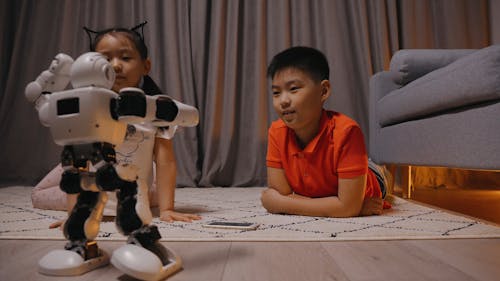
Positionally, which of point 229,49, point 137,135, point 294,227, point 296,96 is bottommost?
point 294,227

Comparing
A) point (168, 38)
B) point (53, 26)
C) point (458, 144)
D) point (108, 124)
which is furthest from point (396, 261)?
point (53, 26)

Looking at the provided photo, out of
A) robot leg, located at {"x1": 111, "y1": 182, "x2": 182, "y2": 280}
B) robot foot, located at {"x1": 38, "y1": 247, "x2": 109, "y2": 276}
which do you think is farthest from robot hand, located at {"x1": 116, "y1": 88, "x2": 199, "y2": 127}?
robot foot, located at {"x1": 38, "y1": 247, "x2": 109, "y2": 276}

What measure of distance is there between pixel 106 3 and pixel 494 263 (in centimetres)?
263

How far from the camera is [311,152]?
122cm

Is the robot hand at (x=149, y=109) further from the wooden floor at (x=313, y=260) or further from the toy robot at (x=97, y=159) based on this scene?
the wooden floor at (x=313, y=260)

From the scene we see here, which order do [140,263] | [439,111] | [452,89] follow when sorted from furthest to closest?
[439,111], [452,89], [140,263]

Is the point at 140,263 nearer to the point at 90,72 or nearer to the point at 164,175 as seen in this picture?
the point at 90,72

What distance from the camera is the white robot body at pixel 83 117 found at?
0.60 m

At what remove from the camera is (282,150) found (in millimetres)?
1285

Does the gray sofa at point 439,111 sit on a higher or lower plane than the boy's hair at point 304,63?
lower

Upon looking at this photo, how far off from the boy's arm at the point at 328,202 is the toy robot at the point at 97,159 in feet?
2.01

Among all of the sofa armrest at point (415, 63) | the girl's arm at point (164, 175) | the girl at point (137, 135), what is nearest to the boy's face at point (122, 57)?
the girl at point (137, 135)

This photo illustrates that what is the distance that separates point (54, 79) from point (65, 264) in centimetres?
31

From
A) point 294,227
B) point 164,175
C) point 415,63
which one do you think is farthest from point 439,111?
point 164,175
